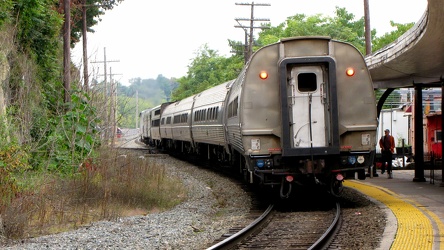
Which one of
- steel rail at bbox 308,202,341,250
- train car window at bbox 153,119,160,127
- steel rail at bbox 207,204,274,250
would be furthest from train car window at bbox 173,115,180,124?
steel rail at bbox 308,202,341,250

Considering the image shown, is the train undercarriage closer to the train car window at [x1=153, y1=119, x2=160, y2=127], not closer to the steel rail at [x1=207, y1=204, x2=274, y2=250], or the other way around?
the steel rail at [x1=207, y1=204, x2=274, y2=250]

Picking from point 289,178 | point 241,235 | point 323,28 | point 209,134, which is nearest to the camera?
point 241,235

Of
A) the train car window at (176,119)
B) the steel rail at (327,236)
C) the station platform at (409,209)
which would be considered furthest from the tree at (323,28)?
the steel rail at (327,236)

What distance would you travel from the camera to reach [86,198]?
15594mm

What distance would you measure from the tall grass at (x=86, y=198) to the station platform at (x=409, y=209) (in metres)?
4.77

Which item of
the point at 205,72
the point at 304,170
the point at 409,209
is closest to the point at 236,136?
the point at 304,170

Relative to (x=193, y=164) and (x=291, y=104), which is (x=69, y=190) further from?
(x=193, y=164)

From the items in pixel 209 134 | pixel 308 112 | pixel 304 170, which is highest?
pixel 308 112

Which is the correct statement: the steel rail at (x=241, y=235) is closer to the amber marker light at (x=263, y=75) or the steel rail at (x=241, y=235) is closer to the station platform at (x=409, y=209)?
the station platform at (x=409, y=209)

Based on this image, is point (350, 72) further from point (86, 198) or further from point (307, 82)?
point (86, 198)

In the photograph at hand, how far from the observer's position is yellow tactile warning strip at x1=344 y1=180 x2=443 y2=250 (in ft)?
32.2

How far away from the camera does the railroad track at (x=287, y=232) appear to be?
1040 cm

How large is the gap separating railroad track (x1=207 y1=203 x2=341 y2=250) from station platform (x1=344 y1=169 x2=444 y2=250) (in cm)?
94

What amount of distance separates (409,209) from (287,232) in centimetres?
314
